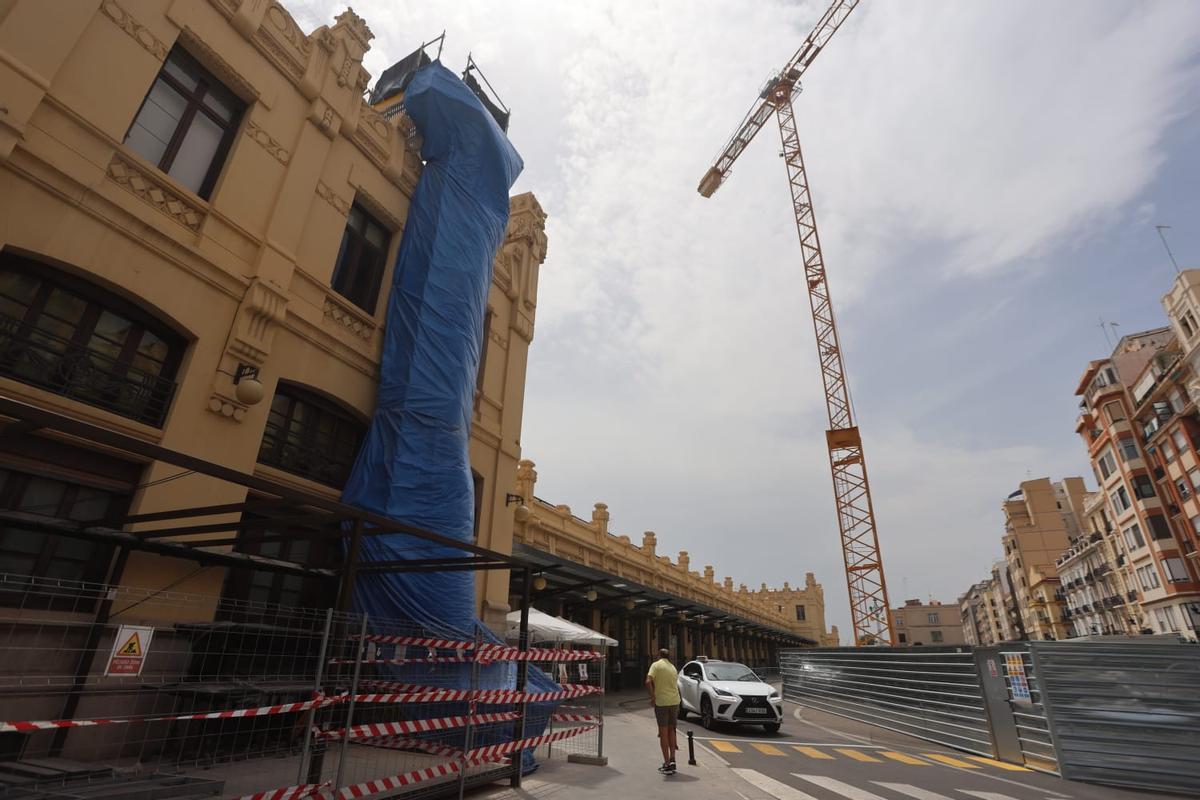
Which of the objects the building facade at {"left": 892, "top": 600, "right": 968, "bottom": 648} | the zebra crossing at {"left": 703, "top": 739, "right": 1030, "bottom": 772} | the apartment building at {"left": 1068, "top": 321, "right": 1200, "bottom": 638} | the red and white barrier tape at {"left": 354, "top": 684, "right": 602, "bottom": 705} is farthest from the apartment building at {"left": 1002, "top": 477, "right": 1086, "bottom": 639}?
the red and white barrier tape at {"left": 354, "top": 684, "right": 602, "bottom": 705}

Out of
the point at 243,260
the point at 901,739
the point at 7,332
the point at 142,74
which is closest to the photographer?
the point at 7,332

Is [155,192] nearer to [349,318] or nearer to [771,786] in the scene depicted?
[349,318]

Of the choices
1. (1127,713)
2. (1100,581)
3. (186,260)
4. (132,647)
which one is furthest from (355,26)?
(1100,581)

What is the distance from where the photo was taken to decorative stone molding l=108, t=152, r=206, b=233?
7.21 meters

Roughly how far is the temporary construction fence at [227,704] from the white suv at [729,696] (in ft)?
19.4

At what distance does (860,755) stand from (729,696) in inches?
122

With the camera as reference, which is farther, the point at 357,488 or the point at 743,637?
the point at 743,637

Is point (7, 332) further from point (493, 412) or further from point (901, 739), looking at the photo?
point (901, 739)

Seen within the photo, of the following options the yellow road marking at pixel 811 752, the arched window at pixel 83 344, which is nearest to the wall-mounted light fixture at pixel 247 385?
the arched window at pixel 83 344

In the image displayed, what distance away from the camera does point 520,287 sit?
1602 cm

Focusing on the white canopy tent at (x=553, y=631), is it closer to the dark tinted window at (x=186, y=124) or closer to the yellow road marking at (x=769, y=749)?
the yellow road marking at (x=769, y=749)

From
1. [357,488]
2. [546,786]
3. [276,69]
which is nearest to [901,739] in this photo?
[546,786]

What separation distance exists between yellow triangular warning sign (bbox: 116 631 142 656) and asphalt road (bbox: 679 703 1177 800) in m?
6.56

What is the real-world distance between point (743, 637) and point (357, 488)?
47268 mm
